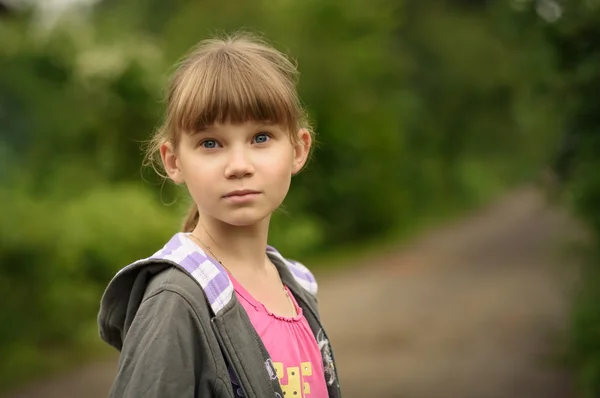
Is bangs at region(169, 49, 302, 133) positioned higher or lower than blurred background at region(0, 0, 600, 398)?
lower

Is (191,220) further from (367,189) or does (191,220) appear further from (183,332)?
(367,189)

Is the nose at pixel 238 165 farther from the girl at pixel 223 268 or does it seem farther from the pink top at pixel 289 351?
the pink top at pixel 289 351

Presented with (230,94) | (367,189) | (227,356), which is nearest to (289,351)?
(227,356)

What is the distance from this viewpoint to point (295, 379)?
188 cm

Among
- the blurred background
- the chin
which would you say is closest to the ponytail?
the blurred background

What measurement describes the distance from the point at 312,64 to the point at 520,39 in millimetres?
9520

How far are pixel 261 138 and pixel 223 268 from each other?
0.30 m

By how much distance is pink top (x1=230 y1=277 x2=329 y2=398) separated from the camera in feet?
6.09

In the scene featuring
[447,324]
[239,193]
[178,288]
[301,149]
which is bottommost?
[178,288]

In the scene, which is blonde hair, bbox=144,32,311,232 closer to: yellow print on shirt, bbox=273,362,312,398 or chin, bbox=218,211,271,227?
chin, bbox=218,211,271,227

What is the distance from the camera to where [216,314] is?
1.73m

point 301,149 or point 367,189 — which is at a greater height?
point 367,189

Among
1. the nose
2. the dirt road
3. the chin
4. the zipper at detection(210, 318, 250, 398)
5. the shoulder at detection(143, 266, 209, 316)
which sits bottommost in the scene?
the zipper at detection(210, 318, 250, 398)

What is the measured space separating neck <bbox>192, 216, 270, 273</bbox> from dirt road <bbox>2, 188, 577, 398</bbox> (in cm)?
438
